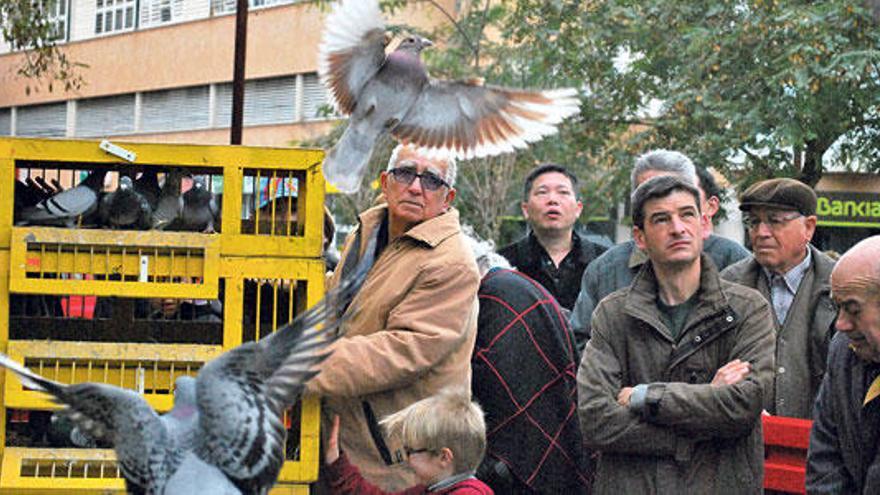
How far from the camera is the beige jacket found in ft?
14.9

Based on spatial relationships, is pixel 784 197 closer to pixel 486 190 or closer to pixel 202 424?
pixel 202 424

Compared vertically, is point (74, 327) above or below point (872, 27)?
below

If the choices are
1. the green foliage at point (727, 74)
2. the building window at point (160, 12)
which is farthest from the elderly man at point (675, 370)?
the building window at point (160, 12)

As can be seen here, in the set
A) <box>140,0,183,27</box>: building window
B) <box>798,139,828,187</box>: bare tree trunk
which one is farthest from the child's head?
<box>140,0,183,27</box>: building window

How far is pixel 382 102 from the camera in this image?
534 cm

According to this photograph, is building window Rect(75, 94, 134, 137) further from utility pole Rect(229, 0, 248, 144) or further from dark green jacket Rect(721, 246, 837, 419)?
dark green jacket Rect(721, 246, 837, 419)

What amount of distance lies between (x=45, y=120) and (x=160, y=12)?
492cm

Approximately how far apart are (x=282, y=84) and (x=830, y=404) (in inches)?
1129

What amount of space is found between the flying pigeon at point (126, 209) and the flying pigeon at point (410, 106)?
79 centimetres

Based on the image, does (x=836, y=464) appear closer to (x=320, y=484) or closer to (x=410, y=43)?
(x=320, y=484)

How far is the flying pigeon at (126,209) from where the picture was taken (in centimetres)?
453

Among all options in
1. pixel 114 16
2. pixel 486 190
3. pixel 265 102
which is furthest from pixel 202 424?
pixel 114 16

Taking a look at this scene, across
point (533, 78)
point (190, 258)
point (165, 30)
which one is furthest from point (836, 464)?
point (165, 30)

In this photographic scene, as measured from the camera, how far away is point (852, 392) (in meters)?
4.16
